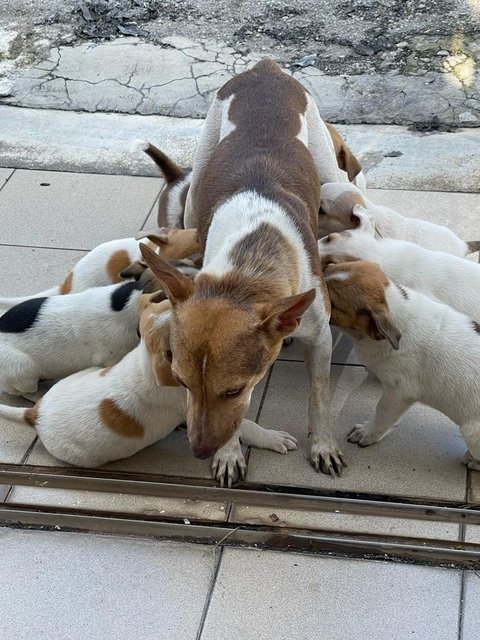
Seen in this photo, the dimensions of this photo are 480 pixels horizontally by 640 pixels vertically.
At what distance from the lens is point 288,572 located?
12.0ft

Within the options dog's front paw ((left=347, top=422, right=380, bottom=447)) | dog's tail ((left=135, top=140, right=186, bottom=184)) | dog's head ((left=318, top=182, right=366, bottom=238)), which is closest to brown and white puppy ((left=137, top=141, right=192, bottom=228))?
dog's tail ((left=135, top=140, right=186, bottom=184))

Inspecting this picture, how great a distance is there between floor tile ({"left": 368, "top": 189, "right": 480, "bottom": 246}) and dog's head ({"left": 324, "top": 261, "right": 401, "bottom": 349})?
5.80 ft

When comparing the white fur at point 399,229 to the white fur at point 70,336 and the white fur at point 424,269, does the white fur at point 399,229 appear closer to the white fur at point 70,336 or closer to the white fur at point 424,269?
the white fur at point 424,269

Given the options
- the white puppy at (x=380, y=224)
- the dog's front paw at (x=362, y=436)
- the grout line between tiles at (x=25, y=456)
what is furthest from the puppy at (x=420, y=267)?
the grout line between tiles at (x=25, y=456)

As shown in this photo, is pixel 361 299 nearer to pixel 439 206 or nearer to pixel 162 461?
pixel 162 461

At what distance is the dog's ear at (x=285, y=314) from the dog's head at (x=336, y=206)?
4.99 feet

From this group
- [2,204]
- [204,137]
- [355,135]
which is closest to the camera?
[204,137]

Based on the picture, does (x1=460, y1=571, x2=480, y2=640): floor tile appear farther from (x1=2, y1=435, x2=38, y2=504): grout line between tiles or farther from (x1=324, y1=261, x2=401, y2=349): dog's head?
(x1=2, y1=435, x2=38, y2=504): grout line between tiles

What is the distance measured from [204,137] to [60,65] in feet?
11.1

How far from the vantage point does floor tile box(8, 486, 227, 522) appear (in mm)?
3938

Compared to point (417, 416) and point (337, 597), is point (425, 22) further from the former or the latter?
point (337, 597)

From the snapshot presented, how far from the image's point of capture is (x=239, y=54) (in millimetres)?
7594

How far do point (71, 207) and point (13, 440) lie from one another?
2191 millimetres

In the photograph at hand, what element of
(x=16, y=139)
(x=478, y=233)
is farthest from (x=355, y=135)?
(x=16, y=139)
